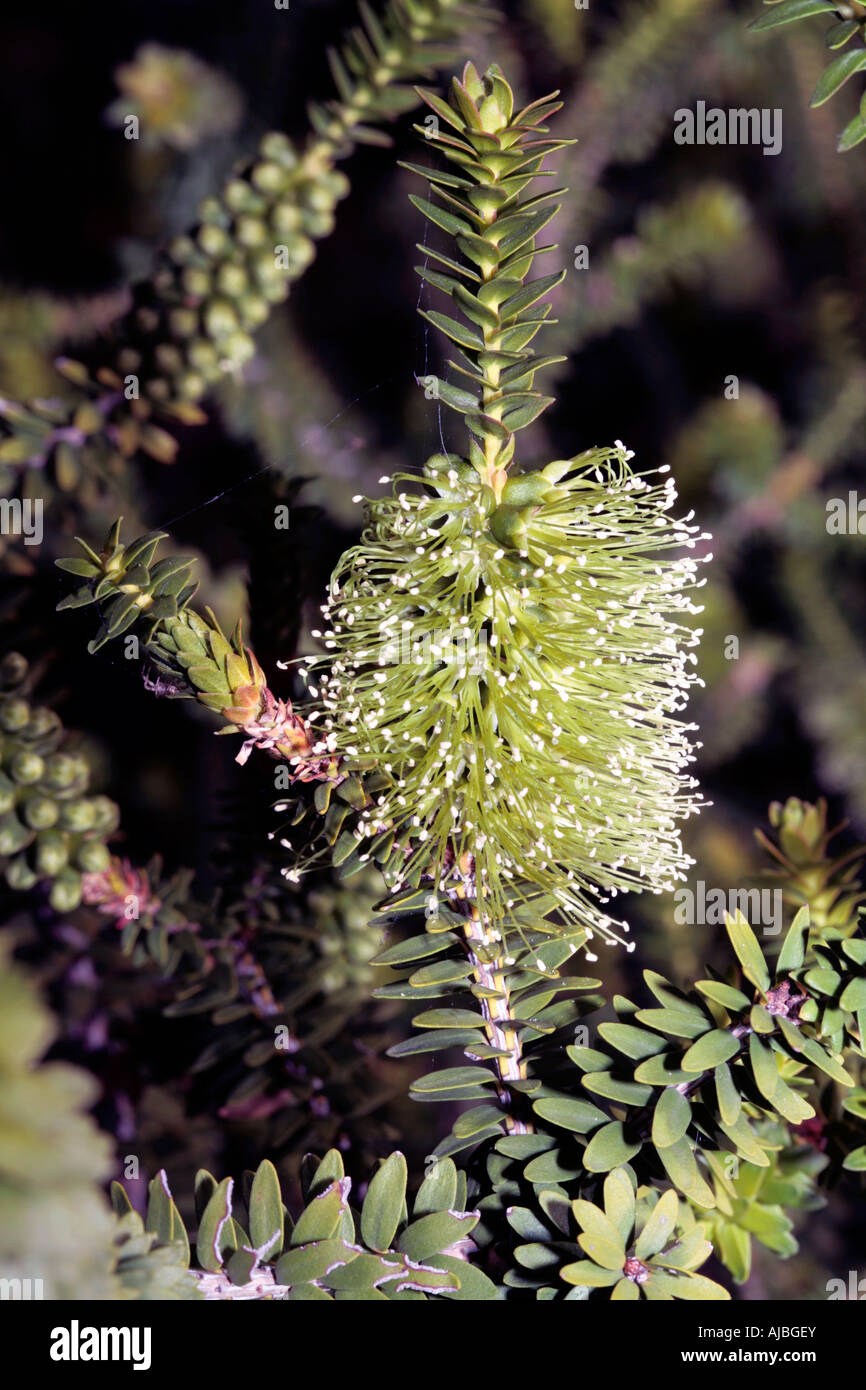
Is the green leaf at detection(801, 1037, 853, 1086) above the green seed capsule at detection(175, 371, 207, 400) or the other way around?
the other way around

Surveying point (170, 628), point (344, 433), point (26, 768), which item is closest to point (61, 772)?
point (26, 768)

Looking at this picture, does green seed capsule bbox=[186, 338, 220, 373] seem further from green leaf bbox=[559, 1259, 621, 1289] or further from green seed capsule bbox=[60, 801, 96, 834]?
green leaf bbox=[559, 1259, 621, 1289]

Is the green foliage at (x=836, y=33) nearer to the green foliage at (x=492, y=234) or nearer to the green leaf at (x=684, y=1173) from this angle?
the green foliage at (x=492, y=234)

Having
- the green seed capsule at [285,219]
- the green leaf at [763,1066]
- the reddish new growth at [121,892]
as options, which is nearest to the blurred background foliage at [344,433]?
the reddish new growth at [121,892]

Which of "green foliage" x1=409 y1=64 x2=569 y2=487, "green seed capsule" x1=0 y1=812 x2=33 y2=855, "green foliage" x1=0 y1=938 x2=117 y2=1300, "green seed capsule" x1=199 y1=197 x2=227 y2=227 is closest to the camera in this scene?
"green foliage" x1=0 y1=938 x2=117 y2=1300

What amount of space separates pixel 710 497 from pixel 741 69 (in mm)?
287

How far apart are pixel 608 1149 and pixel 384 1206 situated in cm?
7

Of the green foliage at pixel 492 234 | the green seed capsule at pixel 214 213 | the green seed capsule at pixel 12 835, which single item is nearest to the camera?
the green foliage at pixel 492 234

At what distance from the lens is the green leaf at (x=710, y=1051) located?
0.29 metres

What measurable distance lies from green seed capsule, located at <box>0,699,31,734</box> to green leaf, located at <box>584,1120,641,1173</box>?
25 centimetres

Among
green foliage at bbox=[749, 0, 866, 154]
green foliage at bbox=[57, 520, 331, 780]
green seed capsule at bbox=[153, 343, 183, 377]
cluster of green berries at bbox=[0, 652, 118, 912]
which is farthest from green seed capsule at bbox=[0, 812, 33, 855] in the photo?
green foliage at bbox=[749, 0, 866, 154]

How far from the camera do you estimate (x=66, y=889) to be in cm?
40

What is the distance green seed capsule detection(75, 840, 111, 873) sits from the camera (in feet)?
1.28
